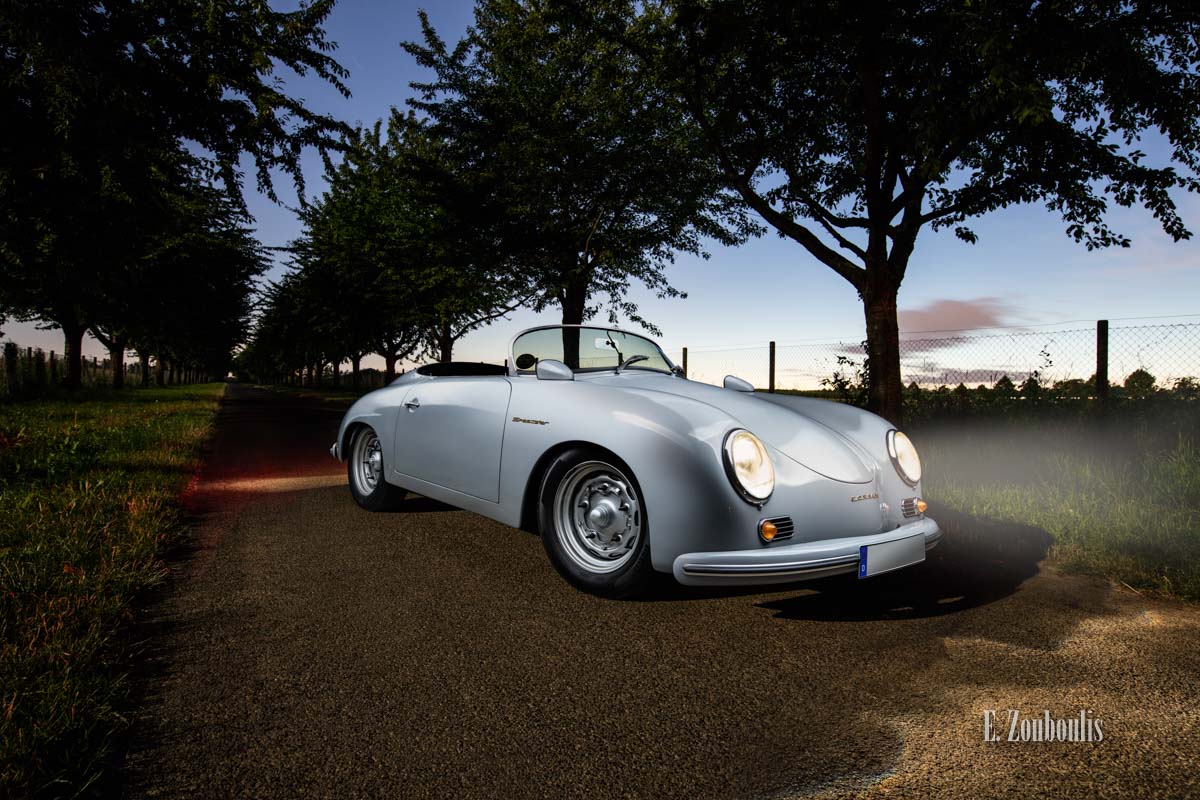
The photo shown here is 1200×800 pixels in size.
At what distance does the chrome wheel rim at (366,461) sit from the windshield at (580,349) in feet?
5.42

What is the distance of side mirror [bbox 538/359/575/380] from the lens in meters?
3.56

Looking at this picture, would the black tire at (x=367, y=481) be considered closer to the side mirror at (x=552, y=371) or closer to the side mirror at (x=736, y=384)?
the side mirror at (x=552, y=371)

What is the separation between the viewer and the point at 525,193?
12.6 metres

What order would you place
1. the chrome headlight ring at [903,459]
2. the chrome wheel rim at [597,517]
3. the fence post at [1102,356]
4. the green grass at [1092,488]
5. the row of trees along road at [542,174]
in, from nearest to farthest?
1. the chrome wheel rim at [597,517]
2. the chrome headlight ring at [903,459]
3. the green grass at [1092,488]
4. the fence post at [1102,356]
5. the row of trees along road at [542,174]

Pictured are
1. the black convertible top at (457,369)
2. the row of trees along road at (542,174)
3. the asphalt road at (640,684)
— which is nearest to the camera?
the asphalt road at (640,684)

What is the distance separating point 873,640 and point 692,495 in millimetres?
950

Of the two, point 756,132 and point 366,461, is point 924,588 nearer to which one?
point 366,461

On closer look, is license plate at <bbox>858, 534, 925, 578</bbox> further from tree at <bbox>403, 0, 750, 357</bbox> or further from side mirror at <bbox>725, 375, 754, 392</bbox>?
tree at <bbox>403, 0, 750, 357</bbox>

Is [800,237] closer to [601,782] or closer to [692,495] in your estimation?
[692,495]

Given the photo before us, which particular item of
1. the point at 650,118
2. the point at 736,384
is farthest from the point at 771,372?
the point at 736,384

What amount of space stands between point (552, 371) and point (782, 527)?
4.82 feet

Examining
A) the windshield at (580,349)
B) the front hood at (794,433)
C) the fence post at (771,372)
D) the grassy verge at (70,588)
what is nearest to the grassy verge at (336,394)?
the fence post at (771,372)

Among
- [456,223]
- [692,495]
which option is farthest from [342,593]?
[456,223]

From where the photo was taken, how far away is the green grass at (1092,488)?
3.80m
